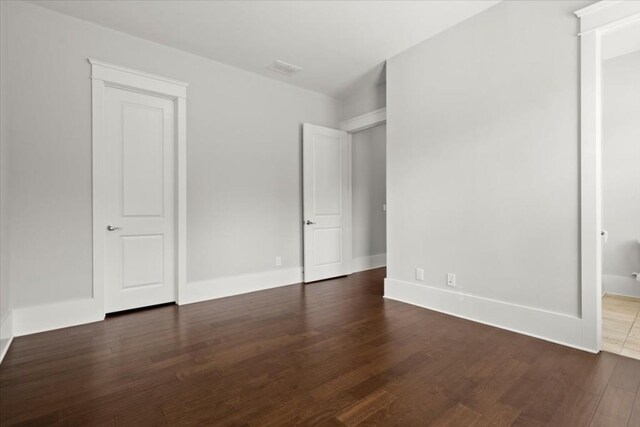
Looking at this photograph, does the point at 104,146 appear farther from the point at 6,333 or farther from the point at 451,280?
the point at 451,280

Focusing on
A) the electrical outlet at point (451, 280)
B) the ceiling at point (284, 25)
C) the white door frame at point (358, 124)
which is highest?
the ceiling at point (284, 25)

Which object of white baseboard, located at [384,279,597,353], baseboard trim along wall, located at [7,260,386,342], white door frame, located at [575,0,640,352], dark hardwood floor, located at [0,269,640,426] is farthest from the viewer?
baseboard trim along wall, located at [7,260,386,342]

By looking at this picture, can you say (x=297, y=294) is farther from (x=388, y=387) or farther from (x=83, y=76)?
(x=83, y=76)

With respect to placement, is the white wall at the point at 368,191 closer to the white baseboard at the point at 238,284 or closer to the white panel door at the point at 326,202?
the white panel door at the point at 326,202

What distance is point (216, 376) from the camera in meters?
2.08

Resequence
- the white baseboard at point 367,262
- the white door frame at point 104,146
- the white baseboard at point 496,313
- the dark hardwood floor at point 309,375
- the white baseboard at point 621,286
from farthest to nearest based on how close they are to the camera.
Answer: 1. the white baseboard at point 367,262
2. the white baseboard at point 621,286
3. the white door frame at point 104,146
4. the white baseboard at point 496,313
5. the dark hardwood floor at point 309,375

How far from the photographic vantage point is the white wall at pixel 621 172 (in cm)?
382

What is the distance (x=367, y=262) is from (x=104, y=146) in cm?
428

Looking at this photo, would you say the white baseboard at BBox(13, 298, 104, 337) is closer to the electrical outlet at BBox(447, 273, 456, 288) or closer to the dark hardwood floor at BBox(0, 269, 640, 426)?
the dark hardwood floor at BBox(0, 269, 640, 426)

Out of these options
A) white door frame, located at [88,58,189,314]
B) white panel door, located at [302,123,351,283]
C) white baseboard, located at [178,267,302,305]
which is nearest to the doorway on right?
white panel door, located at [302,123,351,283]

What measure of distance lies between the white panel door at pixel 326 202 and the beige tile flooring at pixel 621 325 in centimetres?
325

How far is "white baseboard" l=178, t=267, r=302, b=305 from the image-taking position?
12.5 ft

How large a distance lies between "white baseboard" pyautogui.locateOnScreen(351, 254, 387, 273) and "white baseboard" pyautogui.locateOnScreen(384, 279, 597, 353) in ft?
5.70

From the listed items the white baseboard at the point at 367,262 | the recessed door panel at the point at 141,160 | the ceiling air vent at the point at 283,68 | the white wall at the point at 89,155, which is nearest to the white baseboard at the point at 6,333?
the white wall at the point at 89,155
